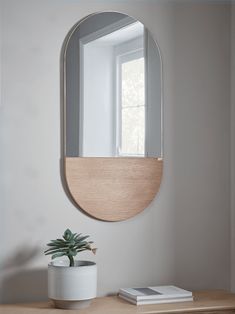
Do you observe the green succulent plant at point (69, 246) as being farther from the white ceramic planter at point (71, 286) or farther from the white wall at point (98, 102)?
the white wall at point (98, 102)

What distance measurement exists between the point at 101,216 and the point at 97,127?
1.33 feet

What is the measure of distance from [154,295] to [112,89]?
0.95m

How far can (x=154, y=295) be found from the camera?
2.87 m

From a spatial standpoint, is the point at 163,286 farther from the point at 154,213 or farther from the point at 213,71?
the point at 213,71

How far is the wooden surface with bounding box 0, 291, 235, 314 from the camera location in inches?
106

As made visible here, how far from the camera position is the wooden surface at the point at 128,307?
8.87 feet

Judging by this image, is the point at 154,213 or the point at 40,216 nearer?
the point at 40,216

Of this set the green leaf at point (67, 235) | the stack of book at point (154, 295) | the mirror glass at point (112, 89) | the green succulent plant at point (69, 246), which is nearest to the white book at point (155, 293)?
the stack of book at point (154, 295)

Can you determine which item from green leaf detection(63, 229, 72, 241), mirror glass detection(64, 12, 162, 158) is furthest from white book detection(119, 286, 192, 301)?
mirror glass detection(64, 12, 162, 158)

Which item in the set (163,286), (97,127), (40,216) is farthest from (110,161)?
(163,286)

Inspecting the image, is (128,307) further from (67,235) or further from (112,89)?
(112,89)

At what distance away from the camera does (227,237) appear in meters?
3.28

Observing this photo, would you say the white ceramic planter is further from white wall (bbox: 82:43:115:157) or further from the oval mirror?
white wall (bbox: 82:43:115:157)

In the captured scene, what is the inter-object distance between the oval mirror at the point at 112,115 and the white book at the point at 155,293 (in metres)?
0.34
